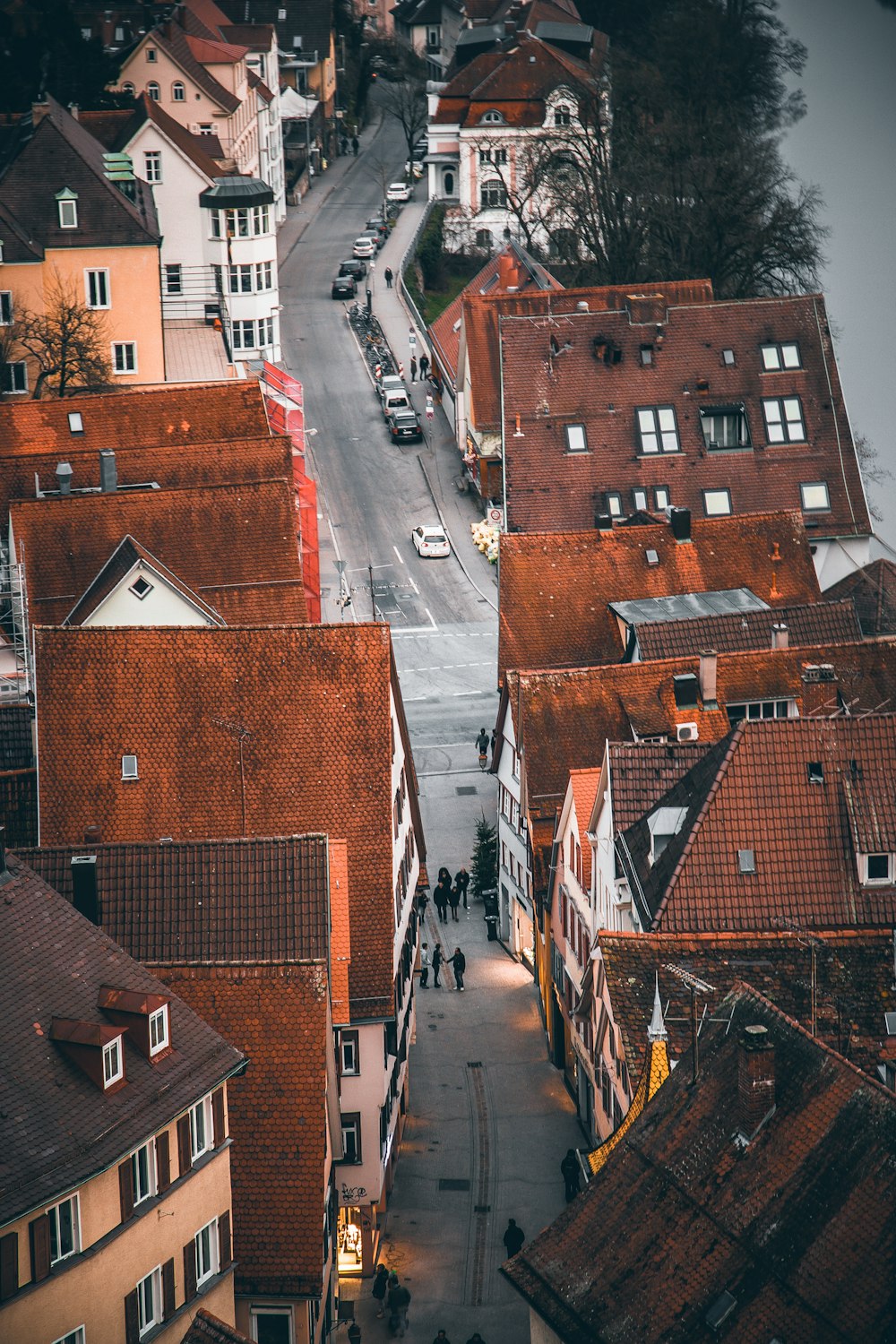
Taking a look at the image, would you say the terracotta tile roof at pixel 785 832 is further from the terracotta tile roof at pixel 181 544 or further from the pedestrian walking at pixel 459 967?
the terracotta tile roof at pixel 181 544

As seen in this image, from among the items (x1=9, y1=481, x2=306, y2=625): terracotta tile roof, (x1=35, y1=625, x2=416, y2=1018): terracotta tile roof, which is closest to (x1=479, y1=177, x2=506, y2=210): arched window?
(x1=9, y1=481, x2=306, y2=625): terracotta tile roof

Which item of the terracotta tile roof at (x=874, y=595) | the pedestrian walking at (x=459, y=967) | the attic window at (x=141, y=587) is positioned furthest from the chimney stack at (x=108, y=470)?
the terracotta tile roof at (x=874, y=595)

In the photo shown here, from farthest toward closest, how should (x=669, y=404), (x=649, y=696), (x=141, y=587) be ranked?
(x=669, y=404), (x=649, y=696), (x=141, y=587)

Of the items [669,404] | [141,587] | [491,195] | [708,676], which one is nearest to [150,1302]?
[141,587]

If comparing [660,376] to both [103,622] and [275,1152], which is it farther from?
[275,1152]

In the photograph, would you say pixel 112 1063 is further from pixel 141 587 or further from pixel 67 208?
pixel 67 208

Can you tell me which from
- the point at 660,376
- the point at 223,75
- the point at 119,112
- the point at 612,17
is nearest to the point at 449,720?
the point at 660,376
